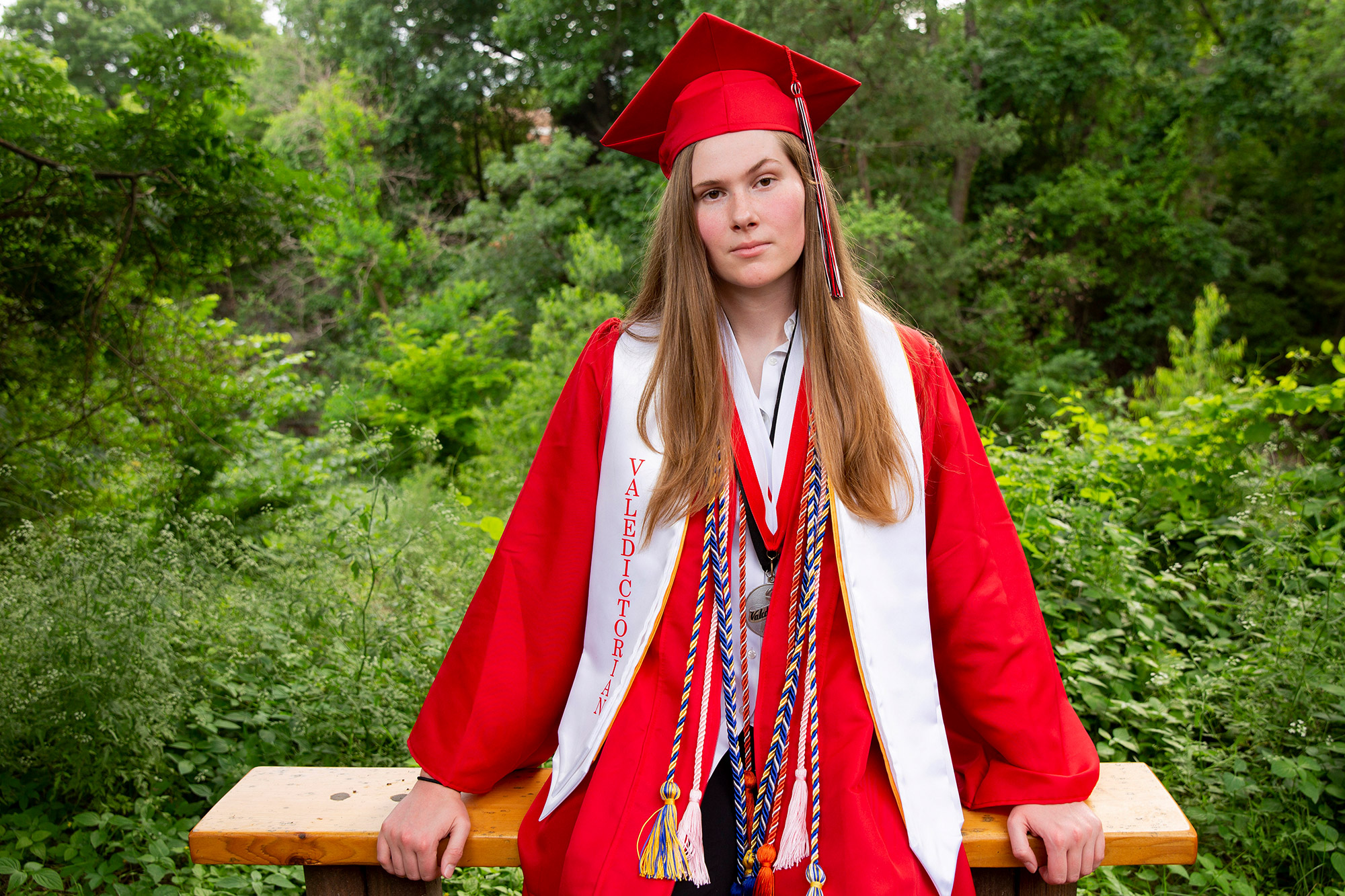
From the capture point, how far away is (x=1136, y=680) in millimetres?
2854

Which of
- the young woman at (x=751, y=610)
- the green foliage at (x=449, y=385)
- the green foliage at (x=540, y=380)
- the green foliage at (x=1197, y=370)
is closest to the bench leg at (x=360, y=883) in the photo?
the young woman at (x=751, y=610)

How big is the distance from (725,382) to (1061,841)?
902 millimetres

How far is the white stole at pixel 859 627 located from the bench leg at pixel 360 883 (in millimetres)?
300

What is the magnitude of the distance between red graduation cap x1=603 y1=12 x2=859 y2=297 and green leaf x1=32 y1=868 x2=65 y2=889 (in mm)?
2102

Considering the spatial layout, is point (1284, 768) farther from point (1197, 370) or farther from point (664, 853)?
point (1197, 370)

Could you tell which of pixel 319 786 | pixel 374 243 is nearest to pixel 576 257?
pixel 374 243

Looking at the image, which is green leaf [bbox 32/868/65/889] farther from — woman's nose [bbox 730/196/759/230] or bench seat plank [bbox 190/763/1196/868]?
woman's nose [bbox 730/196/759/230]

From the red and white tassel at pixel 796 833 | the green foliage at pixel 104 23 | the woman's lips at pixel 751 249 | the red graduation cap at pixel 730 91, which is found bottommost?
the red and white tassel at pixel 796 833

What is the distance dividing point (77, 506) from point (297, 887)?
1.76m

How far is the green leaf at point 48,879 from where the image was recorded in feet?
6.99

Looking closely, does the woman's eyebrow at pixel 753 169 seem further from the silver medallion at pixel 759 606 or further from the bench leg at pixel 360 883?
the bench leg at pixel 360 883

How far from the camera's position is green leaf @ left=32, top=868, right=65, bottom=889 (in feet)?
6.99

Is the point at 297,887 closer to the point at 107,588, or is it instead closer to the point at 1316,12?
the point at 107,588

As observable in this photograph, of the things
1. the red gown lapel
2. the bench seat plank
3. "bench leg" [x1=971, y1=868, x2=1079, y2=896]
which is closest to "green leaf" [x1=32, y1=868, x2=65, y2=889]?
the bench seat plank
